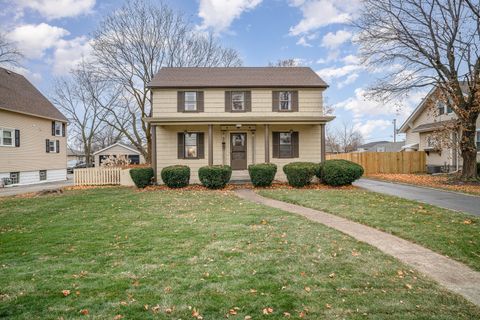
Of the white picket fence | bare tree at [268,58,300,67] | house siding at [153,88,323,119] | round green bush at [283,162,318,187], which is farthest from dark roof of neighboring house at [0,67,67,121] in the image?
bare tree at [268,58,300,67]

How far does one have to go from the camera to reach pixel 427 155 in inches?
974

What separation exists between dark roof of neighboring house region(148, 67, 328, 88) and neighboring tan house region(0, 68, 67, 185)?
10897 mm

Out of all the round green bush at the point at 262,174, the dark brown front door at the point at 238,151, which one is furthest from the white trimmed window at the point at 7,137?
the round green bush at the point at 262,174

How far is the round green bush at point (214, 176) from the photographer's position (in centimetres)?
1433

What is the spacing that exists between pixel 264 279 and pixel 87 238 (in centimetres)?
411

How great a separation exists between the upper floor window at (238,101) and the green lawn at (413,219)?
718cm

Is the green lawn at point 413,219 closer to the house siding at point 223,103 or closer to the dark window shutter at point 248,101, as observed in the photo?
the house siding at point 223,103

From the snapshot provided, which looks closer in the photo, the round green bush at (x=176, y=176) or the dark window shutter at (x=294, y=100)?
the round green bush at (x=176, y=176)

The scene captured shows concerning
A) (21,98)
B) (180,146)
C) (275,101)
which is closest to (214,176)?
(180,146)

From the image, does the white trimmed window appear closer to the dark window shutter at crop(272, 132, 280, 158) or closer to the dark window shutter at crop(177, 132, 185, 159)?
the dark window shutter at crop(177, 132, 185, 159)

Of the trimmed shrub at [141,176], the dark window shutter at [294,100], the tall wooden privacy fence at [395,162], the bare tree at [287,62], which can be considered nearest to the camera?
the trimmed shrub at [141,176]

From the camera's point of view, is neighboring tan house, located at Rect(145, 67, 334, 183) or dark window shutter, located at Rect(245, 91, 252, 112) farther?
dark window shutter, located at Rect(245, 91, 252, 112)

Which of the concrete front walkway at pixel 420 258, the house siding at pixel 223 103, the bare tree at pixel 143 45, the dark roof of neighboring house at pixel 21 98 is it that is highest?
the bare tree at pixel 143 45

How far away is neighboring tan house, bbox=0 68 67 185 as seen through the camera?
65.2 feet
